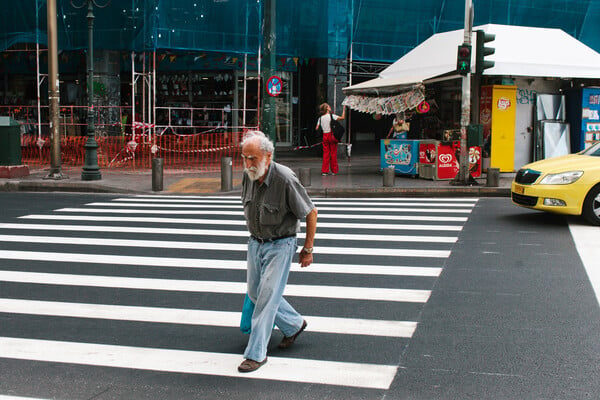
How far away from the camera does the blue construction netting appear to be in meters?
21.6

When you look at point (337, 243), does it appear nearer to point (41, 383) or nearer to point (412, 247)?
point (412, 247)

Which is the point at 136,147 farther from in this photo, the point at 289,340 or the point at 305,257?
the point at 305,257

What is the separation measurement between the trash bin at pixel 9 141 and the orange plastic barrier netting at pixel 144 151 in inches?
125

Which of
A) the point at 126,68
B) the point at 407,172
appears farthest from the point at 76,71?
the point at 407,172

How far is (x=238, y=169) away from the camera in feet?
69.5

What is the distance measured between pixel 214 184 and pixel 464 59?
6896mm

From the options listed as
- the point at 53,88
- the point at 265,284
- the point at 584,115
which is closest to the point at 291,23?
the point at 53,88

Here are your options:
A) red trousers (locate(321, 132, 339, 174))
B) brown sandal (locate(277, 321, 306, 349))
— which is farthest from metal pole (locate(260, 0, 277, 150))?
brown sandal (locate(277, 321, 306, 349))

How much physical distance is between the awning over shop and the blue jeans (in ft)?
45.2

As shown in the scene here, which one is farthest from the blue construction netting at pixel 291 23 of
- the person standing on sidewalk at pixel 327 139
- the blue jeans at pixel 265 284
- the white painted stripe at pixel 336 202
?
the blue jeans at pixel 265 284

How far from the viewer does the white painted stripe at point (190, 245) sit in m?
9.20

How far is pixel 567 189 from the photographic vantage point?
10852 mm

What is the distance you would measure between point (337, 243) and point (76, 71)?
65.9 feet

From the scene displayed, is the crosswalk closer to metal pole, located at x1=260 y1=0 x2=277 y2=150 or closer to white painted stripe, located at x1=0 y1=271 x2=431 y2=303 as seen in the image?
white painted stripe, located at x1=0 y1=271 x2=431 y2=303
